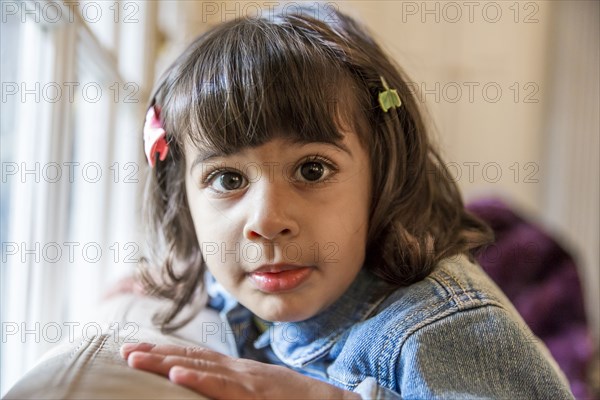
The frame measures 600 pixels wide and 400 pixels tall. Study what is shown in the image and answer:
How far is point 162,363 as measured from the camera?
61cm

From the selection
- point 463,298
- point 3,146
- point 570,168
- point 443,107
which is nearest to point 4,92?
point 3,146

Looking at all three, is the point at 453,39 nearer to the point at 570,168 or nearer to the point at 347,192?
the point at 570,168

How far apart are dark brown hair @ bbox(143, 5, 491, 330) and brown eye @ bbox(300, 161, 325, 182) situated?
0.03 m

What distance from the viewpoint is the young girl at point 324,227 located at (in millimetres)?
689

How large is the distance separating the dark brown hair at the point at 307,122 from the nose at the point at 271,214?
62 millimetres

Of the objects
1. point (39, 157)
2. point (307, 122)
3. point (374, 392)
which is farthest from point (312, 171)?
point (39, 157)

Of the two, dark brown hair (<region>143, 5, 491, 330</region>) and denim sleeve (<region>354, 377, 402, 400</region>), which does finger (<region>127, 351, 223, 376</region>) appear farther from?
dark brown hair (<region>143, 5, 491, 330</region>)

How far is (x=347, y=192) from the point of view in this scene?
860 millimetres

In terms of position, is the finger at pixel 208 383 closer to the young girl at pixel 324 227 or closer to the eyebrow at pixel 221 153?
the young girl at pixel 324 227

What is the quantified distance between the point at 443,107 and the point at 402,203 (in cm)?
190

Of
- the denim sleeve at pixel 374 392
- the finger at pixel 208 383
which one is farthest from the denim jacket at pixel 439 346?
the finger at pixel 208 383

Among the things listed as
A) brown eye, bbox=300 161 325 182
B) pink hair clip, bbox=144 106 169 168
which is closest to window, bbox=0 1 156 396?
pink hair clip, bbox=144 106 169 168

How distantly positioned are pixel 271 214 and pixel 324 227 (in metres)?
0.08

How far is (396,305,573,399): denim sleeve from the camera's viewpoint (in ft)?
2.19
